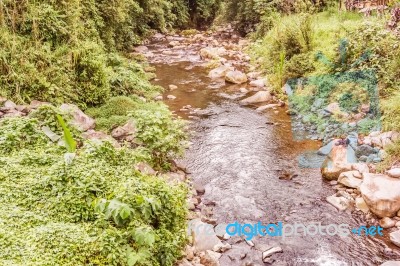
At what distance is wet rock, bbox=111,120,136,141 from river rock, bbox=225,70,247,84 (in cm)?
537

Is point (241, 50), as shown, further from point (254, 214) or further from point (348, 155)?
point (254, 214)

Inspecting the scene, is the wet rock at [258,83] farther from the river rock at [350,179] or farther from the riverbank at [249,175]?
the river rock at [350,179]

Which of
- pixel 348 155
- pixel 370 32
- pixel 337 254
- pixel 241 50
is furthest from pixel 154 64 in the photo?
pixel 337 254

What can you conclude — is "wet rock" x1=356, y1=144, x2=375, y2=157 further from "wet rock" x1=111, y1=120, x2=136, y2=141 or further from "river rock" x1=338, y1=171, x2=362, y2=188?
"wet rock" x1=111, y1=120, x2=136, y2=141

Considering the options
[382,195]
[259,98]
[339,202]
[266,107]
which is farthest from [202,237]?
[259,98]

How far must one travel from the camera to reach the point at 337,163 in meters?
5.76

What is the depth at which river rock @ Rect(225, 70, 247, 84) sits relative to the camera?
10984 millimetres

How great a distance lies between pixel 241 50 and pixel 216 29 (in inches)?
324

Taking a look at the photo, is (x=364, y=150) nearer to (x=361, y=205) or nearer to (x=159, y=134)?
(x=361, y=205)

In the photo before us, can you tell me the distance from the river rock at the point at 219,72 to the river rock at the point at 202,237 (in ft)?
25.5

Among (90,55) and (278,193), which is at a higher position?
(90,55)

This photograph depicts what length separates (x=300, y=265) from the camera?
403 cm

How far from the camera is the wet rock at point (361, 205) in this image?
4.87 m

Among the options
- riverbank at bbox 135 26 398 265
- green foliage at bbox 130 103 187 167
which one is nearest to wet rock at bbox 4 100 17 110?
green foliage at bbox 130 103 187 167
